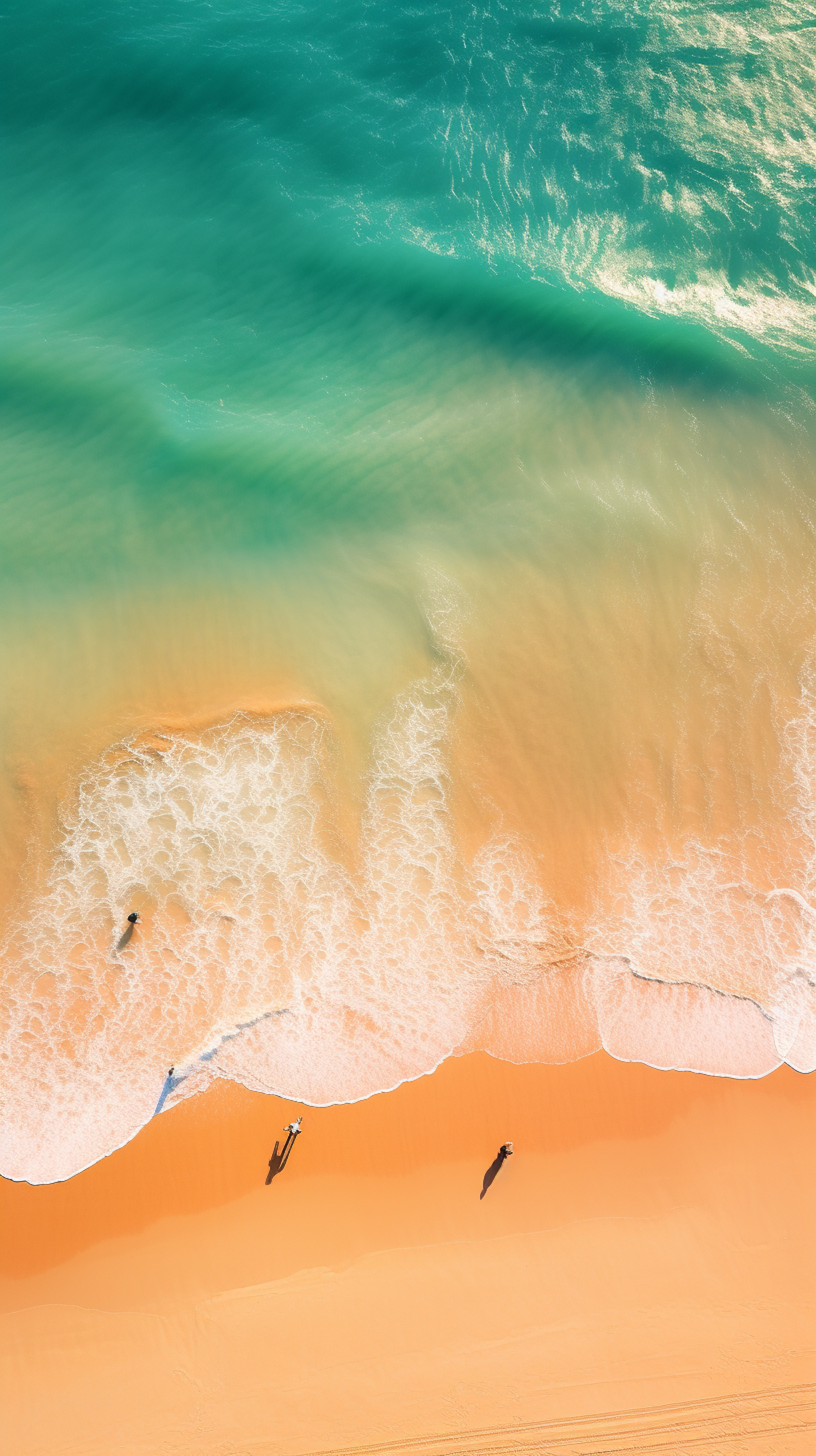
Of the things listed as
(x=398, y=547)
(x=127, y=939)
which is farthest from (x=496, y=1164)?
(x=398, y=547)

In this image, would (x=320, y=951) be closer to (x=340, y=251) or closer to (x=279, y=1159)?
(x=279, y=1159)

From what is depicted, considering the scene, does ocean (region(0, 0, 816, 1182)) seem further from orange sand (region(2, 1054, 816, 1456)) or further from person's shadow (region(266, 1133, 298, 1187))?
orange sand (region(2, 1054, 816, 1456))

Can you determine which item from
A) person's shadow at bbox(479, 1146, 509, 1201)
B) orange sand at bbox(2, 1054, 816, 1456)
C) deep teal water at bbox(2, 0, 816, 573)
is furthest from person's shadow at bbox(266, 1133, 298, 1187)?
deep teal water at bbox(2, 0, 816, 573)

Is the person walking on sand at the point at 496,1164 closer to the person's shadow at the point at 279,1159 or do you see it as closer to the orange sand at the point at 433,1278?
the orange sand at the point at 433,1278

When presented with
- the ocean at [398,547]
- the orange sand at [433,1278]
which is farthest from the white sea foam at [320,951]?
the orange sand at [433,1278]

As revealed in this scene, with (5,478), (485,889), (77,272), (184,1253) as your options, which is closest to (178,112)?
(77,272)

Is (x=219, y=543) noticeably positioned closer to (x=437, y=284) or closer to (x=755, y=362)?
(x=437, y=284)
